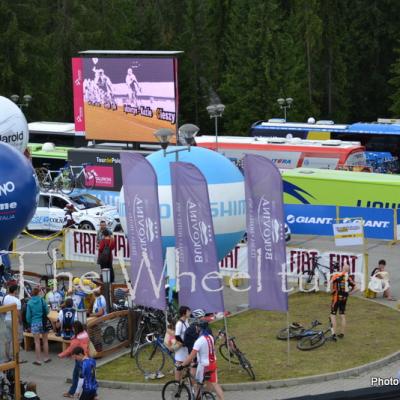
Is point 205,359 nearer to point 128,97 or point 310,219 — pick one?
point 310,219

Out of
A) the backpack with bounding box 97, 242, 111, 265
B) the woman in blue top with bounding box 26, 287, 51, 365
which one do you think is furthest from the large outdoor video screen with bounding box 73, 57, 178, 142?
the woman in blue top with bounding box 26, 287, 51, 365

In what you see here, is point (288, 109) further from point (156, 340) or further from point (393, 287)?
point (156, 340)

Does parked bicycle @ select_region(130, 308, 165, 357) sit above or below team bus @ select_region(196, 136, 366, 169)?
below

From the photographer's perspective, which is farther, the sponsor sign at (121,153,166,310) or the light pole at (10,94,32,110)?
the light pole at (10,94,32,110)

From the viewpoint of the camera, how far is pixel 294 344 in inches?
859

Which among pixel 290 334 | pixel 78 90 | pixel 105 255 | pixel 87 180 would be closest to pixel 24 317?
pixel 290 334

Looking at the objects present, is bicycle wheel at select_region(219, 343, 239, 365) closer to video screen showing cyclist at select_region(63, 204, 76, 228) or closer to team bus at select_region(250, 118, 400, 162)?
video screen showing cyclist at select_region(63, 204, 76, 228)

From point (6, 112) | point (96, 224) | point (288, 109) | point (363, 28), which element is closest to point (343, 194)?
point (96, 224)

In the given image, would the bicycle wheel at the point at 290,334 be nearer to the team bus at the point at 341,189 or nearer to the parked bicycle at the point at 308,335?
the parked bicycle at the point at 308,335

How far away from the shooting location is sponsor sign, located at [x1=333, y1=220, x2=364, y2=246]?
87.9 ft

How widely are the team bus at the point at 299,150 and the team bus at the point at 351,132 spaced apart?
144 inches

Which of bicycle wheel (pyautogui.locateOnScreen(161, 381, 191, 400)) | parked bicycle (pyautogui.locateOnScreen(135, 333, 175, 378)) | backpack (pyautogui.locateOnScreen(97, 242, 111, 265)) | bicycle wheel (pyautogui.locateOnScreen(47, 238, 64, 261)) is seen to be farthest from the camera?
bicycle wheel (pyautogui.locateOnScreen(47, 238, 64, 261))

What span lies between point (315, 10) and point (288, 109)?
24.6 feet

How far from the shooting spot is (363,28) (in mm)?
69250
